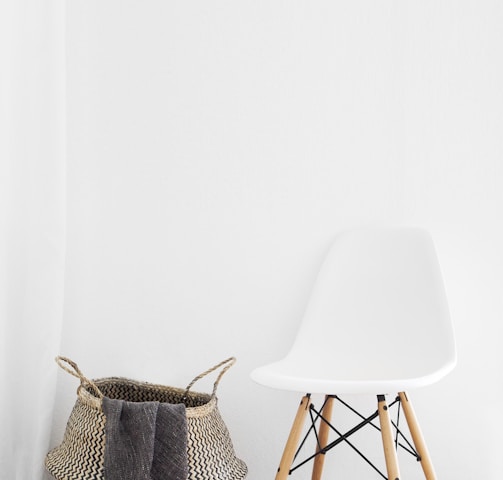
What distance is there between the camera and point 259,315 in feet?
6.34

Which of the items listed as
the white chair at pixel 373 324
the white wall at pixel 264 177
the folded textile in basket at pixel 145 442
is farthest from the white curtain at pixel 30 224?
the white chair at pixel 373 324

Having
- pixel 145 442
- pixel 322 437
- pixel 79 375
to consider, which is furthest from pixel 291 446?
pixel 79 375

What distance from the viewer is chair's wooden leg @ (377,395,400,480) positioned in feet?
4.57

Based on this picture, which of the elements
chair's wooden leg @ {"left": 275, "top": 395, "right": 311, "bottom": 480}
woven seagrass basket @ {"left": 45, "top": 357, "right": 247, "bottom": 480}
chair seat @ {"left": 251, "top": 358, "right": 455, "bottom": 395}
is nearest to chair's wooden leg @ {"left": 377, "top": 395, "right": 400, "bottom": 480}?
chair seat @ {"left": 251, "top": 358, "right": 455, "bottom": 395}

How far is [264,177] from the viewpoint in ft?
6.34

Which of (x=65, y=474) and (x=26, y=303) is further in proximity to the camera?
(x=26, y=303)

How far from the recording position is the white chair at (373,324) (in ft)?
5.12

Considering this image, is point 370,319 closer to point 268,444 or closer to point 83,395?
point 268,444

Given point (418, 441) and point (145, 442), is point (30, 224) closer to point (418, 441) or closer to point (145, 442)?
point (145, 442)

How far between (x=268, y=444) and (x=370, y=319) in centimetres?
52

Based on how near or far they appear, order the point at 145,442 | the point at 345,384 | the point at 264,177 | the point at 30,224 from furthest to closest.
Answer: the point at 264,177 < the point at 30,224 < the point at 145,442 < the point at 345,384

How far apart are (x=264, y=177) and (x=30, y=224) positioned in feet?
2.29

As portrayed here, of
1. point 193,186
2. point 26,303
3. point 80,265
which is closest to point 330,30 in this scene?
point 193,186

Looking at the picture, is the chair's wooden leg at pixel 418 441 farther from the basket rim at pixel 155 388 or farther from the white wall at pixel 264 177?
the basket rim at pixel 155 388
